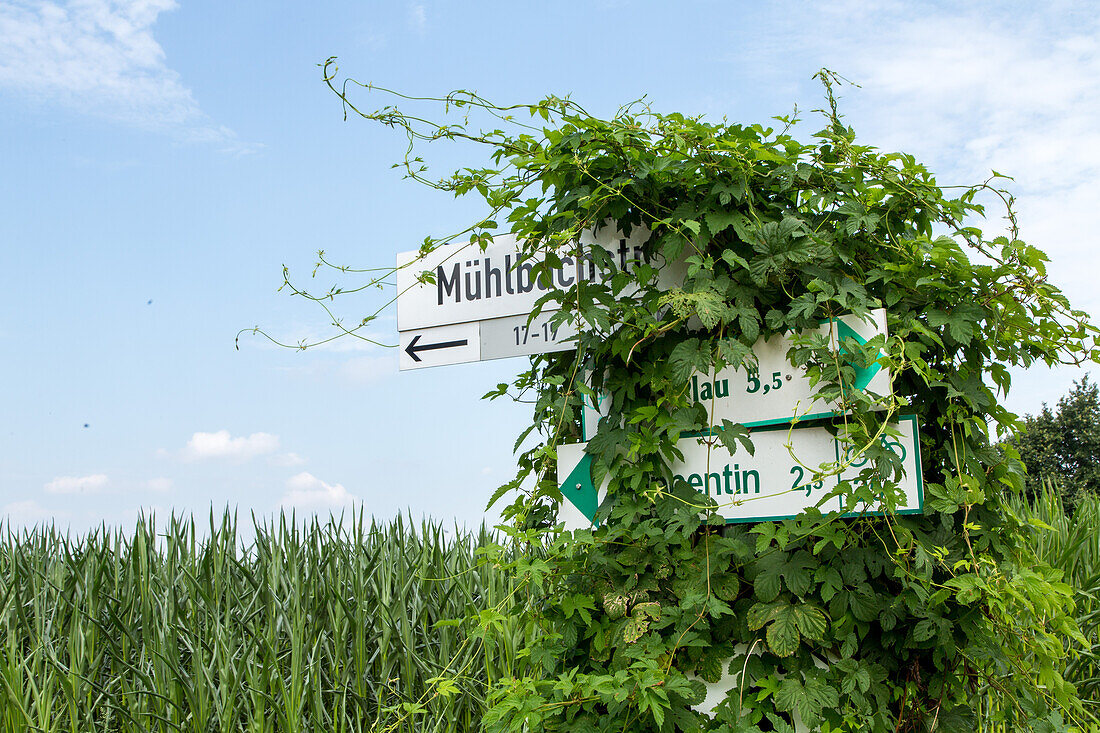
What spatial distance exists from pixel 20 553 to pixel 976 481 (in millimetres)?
5808

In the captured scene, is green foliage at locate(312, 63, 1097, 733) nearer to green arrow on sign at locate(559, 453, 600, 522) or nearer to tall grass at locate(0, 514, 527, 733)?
green arrow on sign at locate(559, 453, 600, 522)

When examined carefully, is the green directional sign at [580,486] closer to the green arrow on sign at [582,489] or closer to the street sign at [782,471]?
the green arrow on sign at [582,489]

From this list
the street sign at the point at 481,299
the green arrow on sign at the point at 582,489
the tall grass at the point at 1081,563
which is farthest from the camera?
the tall grass at the point at 1081,563

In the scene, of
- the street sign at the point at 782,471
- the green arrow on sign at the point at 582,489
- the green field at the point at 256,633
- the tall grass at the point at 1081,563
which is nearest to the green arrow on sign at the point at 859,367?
the street sign at the point at 782,471

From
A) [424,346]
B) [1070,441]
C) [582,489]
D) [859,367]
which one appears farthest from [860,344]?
[1070,441]

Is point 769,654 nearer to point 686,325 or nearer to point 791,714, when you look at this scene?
point 791,714

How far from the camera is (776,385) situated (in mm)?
2502

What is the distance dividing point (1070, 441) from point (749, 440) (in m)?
16.1

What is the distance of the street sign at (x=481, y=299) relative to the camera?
2.79m

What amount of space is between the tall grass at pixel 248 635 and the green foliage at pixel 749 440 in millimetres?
1627

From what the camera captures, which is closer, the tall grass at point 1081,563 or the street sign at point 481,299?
the street sign at point 481,299

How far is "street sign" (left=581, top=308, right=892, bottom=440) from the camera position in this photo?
243cm

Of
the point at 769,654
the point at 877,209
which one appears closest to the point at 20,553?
the point at 769,654

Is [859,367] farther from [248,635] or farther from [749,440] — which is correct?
[248,635]
